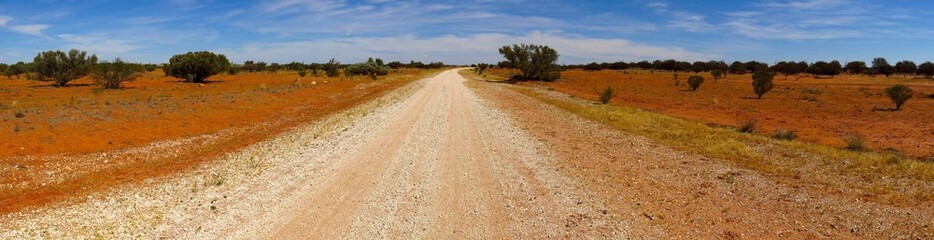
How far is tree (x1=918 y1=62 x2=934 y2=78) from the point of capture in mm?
75625

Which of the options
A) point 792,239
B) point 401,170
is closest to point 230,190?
point 401,170

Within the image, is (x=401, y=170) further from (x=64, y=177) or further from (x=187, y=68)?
(x=187, y=68)

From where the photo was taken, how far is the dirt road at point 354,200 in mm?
6781

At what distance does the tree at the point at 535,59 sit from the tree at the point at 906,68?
223 feet

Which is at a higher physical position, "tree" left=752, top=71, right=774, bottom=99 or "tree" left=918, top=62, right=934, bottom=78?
"tree" left=918, top=62, right=934, bottom=78

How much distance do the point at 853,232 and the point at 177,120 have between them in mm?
21405

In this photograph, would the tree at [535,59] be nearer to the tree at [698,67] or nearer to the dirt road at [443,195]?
the dirt road at [443,195]

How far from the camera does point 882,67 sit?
3511 inches

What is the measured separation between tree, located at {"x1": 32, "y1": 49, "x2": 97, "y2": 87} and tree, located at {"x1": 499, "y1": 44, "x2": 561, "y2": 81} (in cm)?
4100

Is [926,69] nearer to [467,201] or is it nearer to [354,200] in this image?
[467,201]

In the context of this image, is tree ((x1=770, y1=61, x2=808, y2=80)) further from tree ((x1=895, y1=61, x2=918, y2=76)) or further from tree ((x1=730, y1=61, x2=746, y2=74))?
tree ((x1=895, y1=61, x2=918, y2=76))

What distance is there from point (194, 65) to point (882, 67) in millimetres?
105712

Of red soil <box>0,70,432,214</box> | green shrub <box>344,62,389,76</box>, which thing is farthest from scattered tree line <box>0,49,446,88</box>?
red soil <box>0,70,432,214</box>

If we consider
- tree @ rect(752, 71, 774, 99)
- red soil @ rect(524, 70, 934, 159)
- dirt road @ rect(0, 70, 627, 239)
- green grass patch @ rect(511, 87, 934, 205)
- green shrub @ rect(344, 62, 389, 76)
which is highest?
green shrub @ rect(344, 62, 389, 76)
